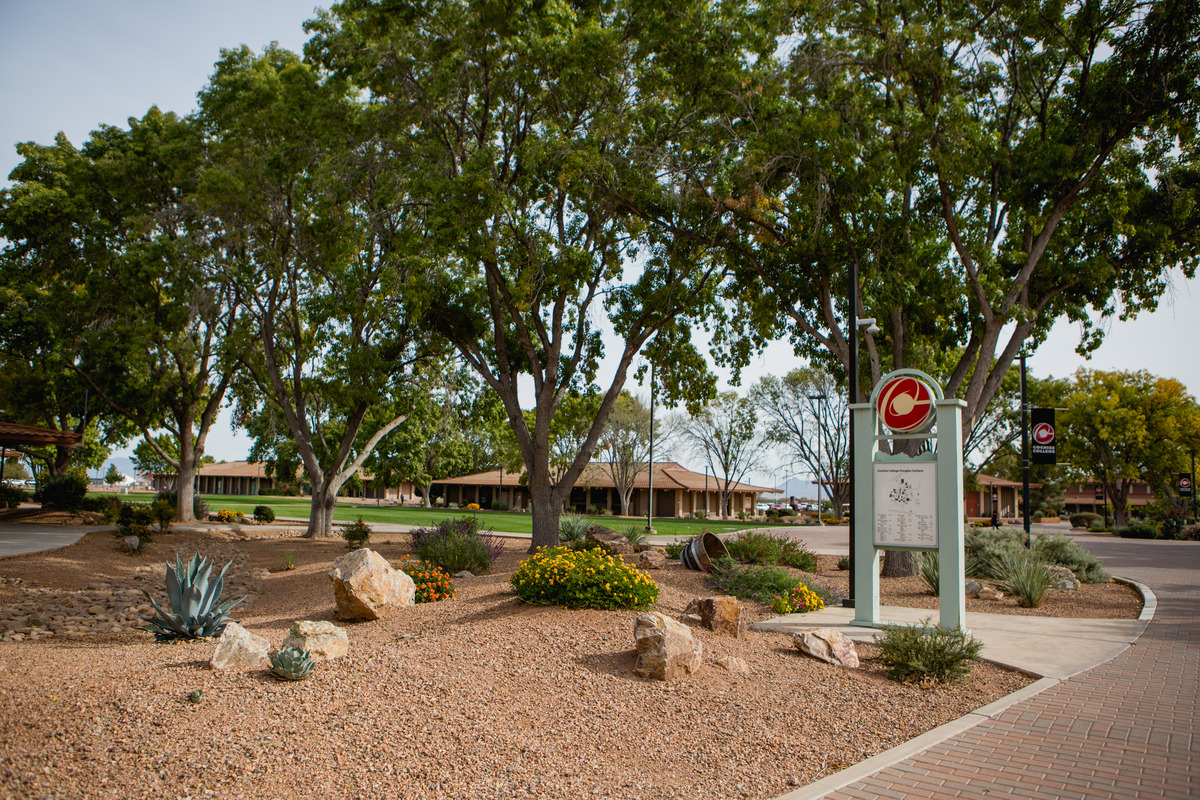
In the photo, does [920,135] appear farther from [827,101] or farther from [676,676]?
[676,676]

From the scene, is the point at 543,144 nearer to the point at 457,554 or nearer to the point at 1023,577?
the point at 457,554

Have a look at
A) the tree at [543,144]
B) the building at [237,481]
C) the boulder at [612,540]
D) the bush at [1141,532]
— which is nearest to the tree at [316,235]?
the tree at [543,144]

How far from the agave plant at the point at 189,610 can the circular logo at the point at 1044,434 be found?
758 inches

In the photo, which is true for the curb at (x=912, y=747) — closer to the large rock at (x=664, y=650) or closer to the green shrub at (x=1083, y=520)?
the large rock at (x=664, y=650)

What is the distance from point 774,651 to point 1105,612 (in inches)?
278

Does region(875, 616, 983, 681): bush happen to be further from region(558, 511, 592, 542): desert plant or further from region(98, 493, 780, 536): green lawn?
region(98, 493, 780, 536): green lawn

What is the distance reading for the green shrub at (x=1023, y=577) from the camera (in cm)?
1164

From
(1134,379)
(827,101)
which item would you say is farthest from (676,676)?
(1134,379)

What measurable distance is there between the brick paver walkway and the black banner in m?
12.6

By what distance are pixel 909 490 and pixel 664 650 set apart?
473cm

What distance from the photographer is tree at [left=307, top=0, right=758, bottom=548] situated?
14.6 m

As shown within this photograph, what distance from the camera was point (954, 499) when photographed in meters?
9.12

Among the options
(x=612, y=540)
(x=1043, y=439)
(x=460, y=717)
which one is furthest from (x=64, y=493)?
(x=1043, y=439)

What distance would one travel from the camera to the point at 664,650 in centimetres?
635
